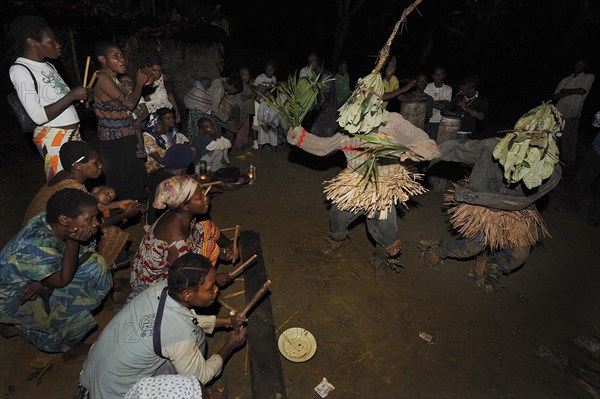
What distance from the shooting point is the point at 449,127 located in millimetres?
6059

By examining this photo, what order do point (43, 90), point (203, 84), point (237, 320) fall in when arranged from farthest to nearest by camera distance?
point (203, 84), point (43, 90), point (237, 320)

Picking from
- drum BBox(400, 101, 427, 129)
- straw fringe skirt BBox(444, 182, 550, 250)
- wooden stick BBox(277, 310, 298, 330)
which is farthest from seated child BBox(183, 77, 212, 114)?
straw fringe skirt BBox(444, 182, 550, 250)

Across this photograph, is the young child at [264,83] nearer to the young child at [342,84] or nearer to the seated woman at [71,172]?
the young child at [342,84]

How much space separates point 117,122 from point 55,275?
8.15 ft

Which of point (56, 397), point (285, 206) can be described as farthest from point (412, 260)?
point (56, 397)

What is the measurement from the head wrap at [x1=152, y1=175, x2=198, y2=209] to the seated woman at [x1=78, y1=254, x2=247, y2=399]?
0.85m

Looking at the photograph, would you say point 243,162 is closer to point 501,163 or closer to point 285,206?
point 285,206

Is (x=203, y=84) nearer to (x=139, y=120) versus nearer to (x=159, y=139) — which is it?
(x=159, y=139)

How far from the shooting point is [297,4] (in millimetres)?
18000

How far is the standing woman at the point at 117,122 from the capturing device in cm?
436

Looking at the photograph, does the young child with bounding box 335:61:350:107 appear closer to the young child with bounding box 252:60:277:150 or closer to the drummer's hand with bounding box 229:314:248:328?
the young child with bounding box 252:60:277:150

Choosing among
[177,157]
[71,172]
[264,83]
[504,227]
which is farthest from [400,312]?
[264,83]

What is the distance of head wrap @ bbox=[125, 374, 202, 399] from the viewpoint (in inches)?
71.8

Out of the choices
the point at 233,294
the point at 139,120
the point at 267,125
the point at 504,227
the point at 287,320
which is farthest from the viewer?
the point at 267,125
